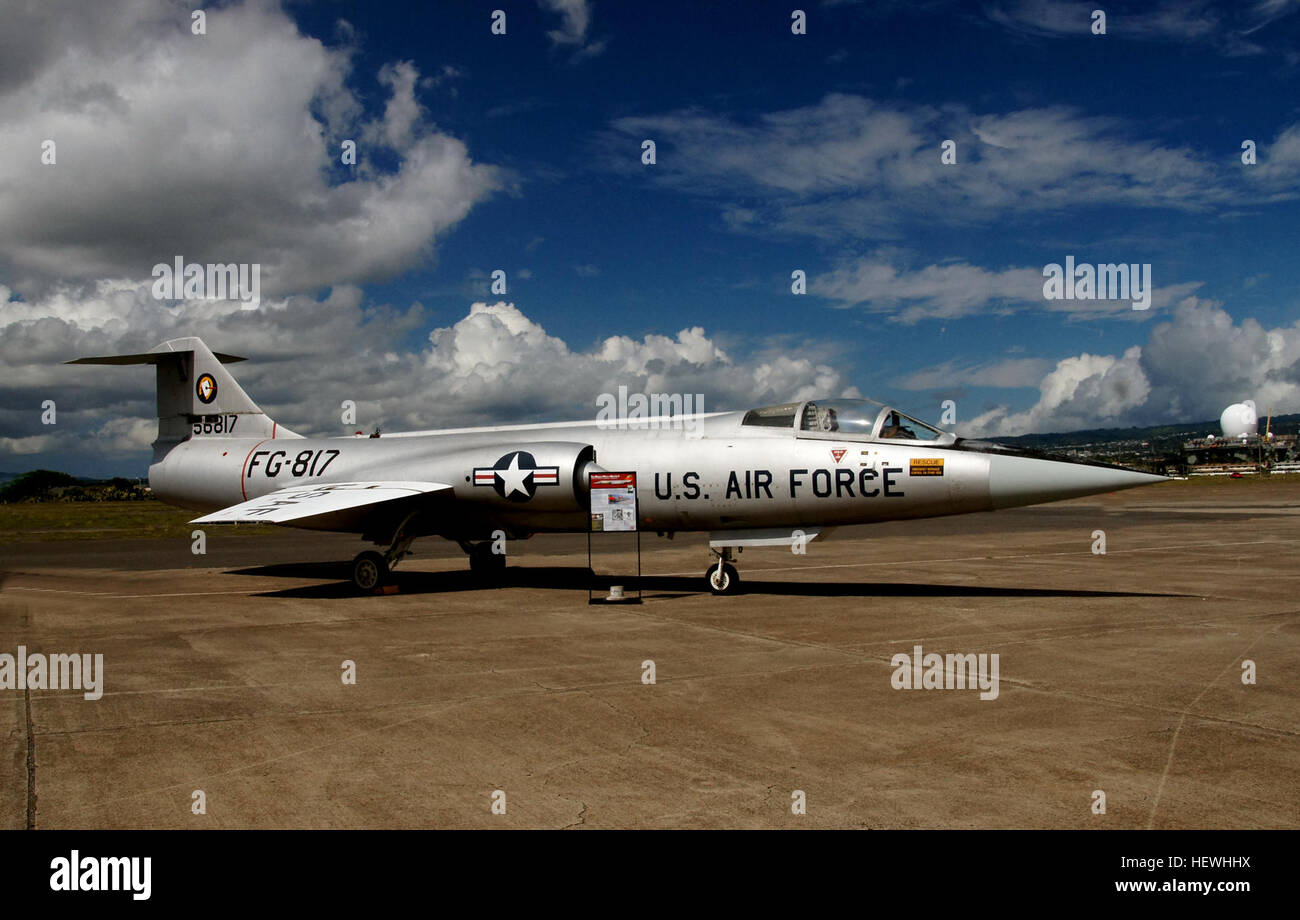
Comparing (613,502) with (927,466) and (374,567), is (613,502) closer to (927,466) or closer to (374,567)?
(374,567)

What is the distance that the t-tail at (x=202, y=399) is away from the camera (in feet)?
66.5

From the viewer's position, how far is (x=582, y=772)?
18.1 feet

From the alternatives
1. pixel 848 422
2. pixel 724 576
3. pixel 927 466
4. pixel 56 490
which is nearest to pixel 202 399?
pixel 724 576

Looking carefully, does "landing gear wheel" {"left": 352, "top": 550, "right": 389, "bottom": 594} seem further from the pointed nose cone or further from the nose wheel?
the pointed nose cone

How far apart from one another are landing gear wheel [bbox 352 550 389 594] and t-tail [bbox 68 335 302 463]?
18.7 ft

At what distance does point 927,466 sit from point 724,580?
390cm

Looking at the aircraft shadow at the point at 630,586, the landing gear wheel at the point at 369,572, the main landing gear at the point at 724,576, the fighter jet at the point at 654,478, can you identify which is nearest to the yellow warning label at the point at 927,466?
the fighter jet at the point at 654,478

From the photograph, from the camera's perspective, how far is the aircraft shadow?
46.1ft

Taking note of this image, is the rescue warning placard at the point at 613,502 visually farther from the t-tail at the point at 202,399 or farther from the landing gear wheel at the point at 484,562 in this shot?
the t-tail at the point at 202,399

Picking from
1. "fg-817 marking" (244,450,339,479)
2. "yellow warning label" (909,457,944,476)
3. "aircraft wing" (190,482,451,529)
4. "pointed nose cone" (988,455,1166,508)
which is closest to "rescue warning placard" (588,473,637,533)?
"aircraft wing" (190,482,451,529)

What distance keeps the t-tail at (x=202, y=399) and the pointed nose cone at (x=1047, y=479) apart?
1527 cm
